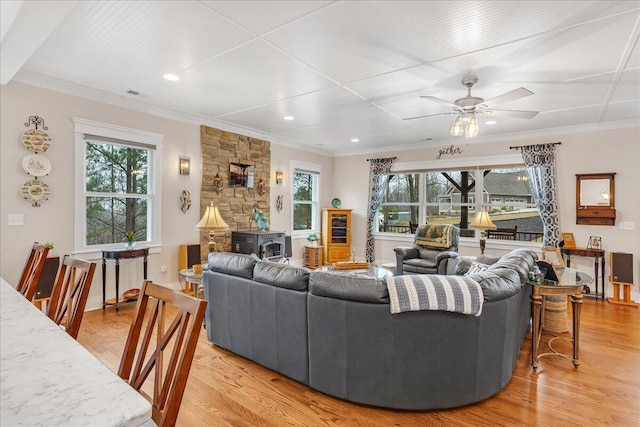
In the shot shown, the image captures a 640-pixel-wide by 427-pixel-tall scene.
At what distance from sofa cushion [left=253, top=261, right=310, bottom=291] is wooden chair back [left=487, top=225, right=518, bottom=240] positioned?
16.3ft

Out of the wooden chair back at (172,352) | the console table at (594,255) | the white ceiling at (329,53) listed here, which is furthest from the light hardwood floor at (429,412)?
the white ceiling at (329,53)

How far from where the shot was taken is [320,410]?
2.25 meters

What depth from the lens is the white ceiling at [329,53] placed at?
2.40m

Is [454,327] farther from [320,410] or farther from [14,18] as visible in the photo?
[14,18]

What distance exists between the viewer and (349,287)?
2.28m

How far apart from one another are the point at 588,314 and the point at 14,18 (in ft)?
21.0

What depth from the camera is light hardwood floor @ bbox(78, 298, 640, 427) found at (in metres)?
2.17

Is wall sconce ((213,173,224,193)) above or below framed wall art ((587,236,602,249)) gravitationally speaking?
above

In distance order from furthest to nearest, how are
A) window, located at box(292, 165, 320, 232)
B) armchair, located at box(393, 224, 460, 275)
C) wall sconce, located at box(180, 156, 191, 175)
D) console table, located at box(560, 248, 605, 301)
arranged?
1. window, located at box(292, 165, 320, 232)
2. armchair, located at box(393, 224, 460, 275)
3. wall sconce, located at box(180, 156, 191, 175)
4. console table, located at box(560, 248, 605, 301)

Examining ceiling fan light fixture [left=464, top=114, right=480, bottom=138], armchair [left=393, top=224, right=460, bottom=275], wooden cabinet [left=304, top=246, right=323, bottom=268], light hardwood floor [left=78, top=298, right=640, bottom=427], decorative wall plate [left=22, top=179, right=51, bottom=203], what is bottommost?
light hardwood floor [left=78, top=298, right=640, bottom=427]

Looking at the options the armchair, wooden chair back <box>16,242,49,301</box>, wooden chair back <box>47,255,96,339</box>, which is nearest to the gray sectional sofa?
wooden chair back <box>47,255,96,339</box>

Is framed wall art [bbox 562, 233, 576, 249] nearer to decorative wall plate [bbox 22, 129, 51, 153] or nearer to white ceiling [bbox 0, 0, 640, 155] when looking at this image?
white ceiling [bbox 0, 0, 640, 155]

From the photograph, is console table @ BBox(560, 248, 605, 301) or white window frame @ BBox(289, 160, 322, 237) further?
white window frame @ BBox(289, 160, 322, 237)

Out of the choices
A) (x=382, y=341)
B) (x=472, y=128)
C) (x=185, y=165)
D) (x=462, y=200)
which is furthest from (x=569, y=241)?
(x=185, y=165)
